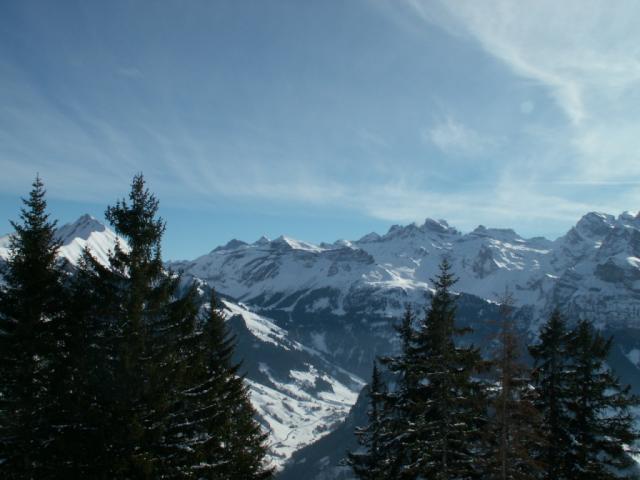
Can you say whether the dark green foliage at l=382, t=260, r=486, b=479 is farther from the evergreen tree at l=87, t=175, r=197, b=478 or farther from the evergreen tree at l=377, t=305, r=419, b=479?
the evergreen tree at l=87, t=175, r=197, b=478

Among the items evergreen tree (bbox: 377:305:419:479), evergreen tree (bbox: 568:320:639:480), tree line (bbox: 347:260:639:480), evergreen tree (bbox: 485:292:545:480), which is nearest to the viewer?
evergreen tree (bbox: 485:292:545:480)

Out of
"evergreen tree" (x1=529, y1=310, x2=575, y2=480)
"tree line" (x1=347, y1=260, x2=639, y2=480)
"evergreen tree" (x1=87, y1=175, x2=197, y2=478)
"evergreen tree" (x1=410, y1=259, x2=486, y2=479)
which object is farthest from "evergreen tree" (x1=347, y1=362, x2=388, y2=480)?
"evergreen tree" (x1=87, y1=175, x2=197, y2=478)

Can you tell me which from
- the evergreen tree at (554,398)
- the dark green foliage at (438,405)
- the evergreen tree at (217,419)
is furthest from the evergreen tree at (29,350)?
the evergreen tree at (554,398)

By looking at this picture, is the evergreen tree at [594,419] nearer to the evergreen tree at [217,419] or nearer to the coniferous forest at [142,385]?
the coniferous forest at [142,385]

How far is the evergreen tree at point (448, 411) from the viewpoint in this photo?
Answer: 22.1m

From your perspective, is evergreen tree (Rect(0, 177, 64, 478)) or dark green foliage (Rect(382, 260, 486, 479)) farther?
dark green foliage (Rect(382, 260, 486, 479))

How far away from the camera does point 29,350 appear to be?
19531mm

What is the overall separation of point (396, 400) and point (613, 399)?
10.6m

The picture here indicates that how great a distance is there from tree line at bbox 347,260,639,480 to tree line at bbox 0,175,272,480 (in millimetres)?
9229

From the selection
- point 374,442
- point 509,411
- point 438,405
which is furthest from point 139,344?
point 374,442

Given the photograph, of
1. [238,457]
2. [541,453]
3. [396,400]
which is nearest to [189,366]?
[238,457]

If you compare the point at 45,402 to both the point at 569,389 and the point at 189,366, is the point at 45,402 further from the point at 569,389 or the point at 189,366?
the point at 569,389

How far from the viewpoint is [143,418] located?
746 inches

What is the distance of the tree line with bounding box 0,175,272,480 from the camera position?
1842 centimetres
